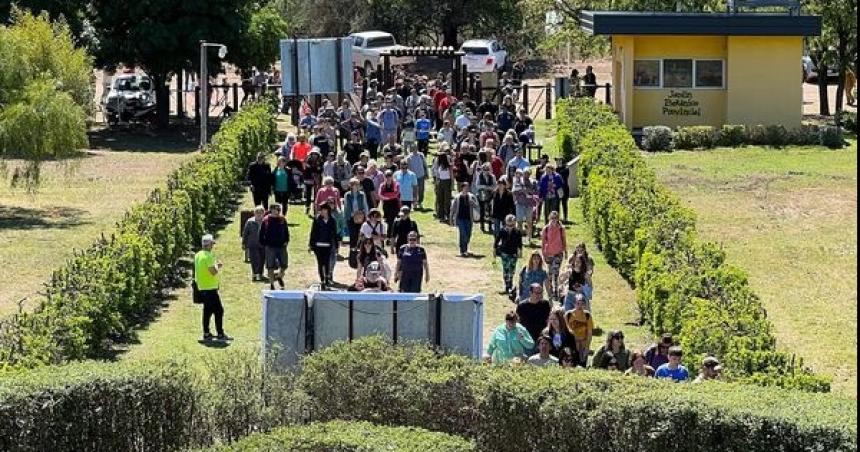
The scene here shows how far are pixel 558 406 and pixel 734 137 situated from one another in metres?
26.4

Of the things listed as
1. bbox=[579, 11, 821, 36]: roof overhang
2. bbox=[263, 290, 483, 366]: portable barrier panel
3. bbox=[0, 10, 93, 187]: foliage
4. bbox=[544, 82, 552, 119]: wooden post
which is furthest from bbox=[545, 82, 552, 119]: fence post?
bbox=[263, 290, 483, 366]: portable barrier panel

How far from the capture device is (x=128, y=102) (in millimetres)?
43281

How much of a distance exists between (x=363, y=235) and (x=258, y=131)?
12822 millimetres

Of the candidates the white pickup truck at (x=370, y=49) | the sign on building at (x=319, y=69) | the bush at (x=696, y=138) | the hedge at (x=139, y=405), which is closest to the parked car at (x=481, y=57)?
the white pickup truck at (x=370, y=49)

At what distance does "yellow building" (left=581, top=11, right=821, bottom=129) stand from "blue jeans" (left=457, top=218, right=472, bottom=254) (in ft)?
52.4

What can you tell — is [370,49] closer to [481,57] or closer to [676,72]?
[481,57]

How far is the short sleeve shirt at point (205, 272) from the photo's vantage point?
18547 mm

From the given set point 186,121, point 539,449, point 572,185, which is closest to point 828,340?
point 539,449

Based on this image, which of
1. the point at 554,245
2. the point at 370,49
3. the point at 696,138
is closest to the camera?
the point at 554,245

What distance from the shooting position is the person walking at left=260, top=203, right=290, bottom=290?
2095 cm

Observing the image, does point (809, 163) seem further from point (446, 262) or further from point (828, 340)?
point (828, 340)

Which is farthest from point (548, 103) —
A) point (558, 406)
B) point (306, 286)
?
point (558, 406)

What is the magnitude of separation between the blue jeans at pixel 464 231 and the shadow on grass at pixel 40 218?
24.1 feet

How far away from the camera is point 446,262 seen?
23672mm
